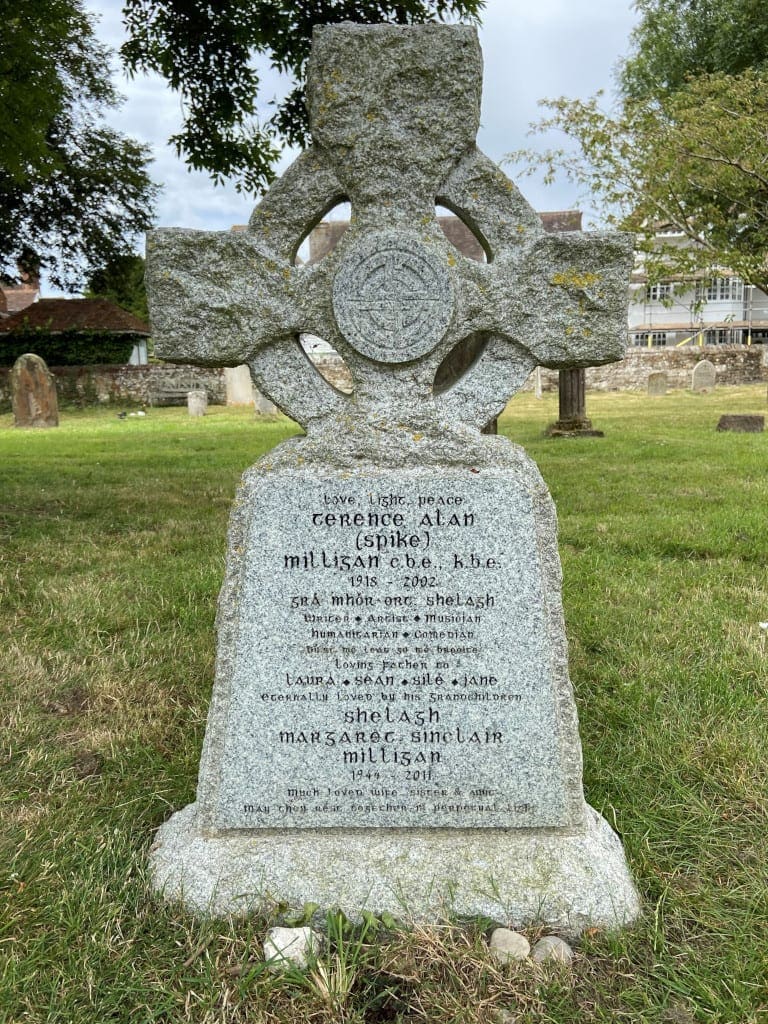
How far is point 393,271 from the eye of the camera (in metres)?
2.34

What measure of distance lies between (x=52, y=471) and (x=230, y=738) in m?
8.73

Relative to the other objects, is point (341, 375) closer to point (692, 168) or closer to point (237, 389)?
point (237, 389)

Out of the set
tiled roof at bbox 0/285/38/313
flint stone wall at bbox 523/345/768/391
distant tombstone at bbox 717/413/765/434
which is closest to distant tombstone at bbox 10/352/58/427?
distant tombstone at bbox 717/413/765/434

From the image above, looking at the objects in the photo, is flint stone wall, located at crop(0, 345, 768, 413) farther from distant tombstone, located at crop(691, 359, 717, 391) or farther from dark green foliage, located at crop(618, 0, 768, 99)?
dark green foliage, located at crop(618, 0, 768, 99)

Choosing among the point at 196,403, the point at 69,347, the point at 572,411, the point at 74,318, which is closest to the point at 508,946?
the point at 572,411

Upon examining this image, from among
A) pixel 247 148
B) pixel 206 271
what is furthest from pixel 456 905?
pixel 247 148

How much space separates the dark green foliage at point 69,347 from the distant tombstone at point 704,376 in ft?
64.7

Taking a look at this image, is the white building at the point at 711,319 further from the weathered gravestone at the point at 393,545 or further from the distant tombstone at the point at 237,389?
the weathered gravestone at the point at 393,545

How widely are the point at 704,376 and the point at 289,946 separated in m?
25.4

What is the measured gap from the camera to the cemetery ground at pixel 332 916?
1.99 meters

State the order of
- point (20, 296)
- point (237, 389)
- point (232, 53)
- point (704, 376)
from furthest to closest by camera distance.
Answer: point (20, 296), point (704, 376), point (237, 389), point (232, 53)

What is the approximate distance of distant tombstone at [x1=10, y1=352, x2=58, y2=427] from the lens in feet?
60.2

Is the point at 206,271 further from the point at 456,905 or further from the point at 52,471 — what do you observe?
the point at 52,471

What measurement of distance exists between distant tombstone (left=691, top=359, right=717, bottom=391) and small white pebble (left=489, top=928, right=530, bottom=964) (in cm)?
2506
